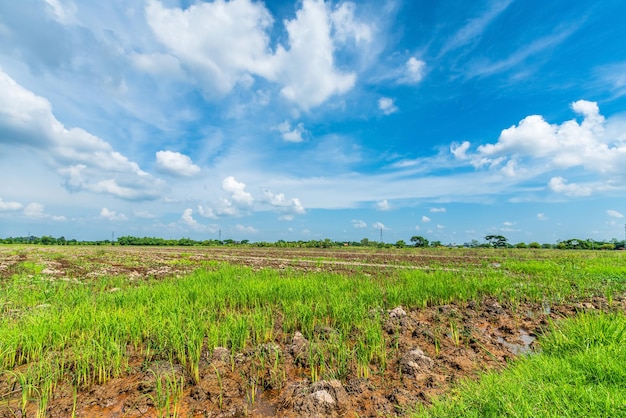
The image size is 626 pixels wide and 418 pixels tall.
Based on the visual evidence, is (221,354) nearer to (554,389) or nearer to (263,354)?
(263,354)

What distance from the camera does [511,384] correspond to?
8.18 ft

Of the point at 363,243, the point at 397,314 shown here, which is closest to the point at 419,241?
the point at 363,243

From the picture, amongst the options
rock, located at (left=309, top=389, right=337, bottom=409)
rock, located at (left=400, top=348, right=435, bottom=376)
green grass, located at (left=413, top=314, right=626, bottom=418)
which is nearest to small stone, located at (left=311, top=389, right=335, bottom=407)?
rock, located at (left=309, top=389, right=337, bottom=409)

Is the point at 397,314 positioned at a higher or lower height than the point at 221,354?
higher

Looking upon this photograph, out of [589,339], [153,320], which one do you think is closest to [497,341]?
[589,339]

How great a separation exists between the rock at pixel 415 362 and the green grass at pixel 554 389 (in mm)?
487

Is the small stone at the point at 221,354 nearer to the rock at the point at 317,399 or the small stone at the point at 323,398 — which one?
the rock at the point at 317,399

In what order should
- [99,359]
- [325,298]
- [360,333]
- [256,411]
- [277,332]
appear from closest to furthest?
[256,411]
[99,359]
[360,333]
[277,332]
[325,298]

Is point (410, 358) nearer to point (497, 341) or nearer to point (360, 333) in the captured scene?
point (360, 333)

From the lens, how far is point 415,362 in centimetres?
338

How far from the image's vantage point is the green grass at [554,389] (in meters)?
2.09

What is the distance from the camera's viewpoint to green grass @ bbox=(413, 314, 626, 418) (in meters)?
2.09

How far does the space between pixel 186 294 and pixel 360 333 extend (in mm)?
3800

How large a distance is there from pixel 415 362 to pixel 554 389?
4.42 feet
